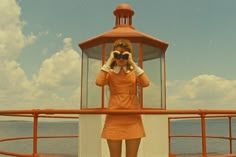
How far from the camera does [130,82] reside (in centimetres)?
372

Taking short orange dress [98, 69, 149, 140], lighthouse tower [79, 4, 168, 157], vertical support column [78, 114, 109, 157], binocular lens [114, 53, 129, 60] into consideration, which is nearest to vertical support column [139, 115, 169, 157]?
lighthouse tower [79, 4, 168, 157]

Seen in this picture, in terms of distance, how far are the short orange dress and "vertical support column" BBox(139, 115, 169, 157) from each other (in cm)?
192

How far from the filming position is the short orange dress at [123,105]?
3555 millimetres

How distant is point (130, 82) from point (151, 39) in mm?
2405

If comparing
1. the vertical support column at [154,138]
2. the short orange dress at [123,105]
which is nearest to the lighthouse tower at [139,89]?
the vertical support column at [154,138]

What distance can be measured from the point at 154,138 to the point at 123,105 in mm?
2171

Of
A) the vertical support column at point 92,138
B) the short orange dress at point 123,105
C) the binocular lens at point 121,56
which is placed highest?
the binocular lens at point 121,56

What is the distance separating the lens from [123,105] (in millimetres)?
3656

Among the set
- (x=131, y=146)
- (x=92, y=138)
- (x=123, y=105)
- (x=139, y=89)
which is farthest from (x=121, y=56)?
(x=92, y=138)

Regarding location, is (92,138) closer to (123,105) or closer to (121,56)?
(123,105)

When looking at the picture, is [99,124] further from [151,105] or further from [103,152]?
[151,105]

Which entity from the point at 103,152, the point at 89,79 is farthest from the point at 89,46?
the point at 103,152

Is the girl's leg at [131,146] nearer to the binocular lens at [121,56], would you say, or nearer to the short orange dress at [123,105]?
the short orange dress at [123,105]

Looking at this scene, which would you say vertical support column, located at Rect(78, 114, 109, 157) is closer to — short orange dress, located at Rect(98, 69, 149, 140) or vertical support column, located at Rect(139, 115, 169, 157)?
vertical support column, located at Rect(139, 115, 169, 157)
